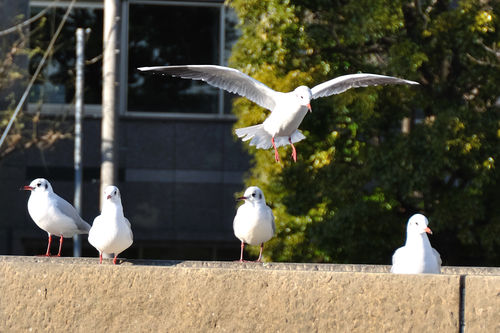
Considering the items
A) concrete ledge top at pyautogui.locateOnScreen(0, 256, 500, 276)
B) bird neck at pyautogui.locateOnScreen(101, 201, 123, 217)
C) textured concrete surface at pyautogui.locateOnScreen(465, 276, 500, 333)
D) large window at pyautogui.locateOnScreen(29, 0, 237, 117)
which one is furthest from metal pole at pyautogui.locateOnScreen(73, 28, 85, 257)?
textured concrete surface at pyautogui.locateOnScreen(465, 276, 500, 333)

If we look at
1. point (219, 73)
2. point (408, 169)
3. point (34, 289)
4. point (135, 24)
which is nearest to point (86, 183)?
point (135, 24)

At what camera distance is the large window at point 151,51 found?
17009 mm

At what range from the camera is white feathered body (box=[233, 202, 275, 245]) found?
758 centimetres

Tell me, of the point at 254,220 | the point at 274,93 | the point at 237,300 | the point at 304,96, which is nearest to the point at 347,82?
the point at 274,93

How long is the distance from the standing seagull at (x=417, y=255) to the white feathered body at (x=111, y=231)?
1.88 m

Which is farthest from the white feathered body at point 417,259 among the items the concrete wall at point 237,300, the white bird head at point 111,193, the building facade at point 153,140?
the building facade at point 153,140

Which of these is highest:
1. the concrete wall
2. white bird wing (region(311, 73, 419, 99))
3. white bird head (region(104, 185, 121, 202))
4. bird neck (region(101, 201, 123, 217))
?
white bird wing (region(311, 73, 419, 99))

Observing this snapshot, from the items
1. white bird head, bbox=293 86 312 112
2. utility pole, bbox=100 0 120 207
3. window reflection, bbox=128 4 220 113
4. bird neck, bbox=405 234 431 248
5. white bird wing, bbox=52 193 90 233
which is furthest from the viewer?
window reflection, bbox=128 4 220 113

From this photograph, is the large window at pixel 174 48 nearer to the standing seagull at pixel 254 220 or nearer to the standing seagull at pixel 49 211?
the standing seagull at pixel 49 211

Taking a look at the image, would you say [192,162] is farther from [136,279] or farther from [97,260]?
[136,279]

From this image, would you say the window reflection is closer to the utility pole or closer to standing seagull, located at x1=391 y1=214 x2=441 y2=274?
the utility pole

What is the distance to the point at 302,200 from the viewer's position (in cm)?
1230

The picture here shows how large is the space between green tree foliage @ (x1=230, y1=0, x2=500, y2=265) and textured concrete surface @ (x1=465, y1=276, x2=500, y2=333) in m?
5.89

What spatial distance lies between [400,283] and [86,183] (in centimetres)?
1203
